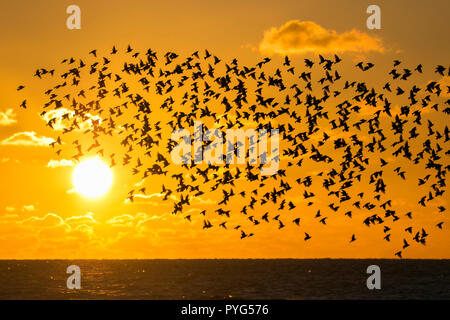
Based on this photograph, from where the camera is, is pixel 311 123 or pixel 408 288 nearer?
pixel 311 123

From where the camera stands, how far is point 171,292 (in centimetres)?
11469

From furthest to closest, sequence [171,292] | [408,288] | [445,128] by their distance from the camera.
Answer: [408,288]
[171,292]
[445,128]

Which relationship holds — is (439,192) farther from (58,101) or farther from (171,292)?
(171,292)

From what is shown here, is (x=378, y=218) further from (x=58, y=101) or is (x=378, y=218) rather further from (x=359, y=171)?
(x=58, y=101)

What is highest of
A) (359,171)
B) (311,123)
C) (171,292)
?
(311,123)

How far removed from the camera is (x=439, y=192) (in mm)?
33750

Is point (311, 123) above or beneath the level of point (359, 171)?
above

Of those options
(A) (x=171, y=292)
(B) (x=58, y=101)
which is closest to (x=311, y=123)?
(B) (x=58, y=101)
